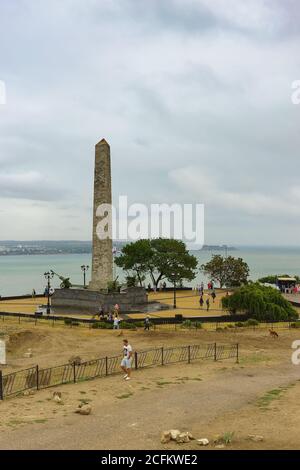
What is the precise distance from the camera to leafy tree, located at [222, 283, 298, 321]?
3594cm

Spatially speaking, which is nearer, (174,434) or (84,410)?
(174,434)

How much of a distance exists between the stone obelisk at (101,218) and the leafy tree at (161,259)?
44.1 feet

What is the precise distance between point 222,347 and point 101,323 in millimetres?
9996

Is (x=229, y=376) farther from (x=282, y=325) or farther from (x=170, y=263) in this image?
(x=170, y=263)

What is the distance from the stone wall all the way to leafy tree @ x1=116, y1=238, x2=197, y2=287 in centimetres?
1267

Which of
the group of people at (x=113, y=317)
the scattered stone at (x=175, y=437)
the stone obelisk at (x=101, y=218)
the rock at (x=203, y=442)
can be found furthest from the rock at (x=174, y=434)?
the stone obelisk at (x=101, y=218)

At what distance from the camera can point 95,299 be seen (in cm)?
4028

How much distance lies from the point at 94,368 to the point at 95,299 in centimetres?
2056

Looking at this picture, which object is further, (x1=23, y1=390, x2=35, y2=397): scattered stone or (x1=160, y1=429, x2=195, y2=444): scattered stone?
(x1=23, y1=390, x2=35, y2=397): scattered stone

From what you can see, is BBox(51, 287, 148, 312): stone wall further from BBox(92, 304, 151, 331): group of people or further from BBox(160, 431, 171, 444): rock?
BBox(160, 431, 171, 444): rock

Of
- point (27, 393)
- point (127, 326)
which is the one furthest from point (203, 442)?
point (127, 326)

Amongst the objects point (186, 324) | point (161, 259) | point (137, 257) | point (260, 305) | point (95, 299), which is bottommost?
point (186, 324)

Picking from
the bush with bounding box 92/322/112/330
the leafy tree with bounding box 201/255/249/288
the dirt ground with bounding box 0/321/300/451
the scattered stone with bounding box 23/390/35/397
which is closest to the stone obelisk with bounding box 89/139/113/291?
the bush with bounding box 92/322/112/330

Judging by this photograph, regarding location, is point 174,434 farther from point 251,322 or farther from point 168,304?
point 168,304
